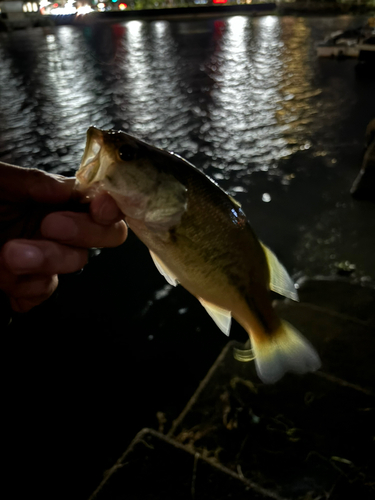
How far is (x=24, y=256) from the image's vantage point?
5.94ft

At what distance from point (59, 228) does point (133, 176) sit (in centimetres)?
44

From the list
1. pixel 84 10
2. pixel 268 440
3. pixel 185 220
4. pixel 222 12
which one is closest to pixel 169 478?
pixel 268 440

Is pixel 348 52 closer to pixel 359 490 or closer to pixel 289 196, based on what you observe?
pixel 289 196

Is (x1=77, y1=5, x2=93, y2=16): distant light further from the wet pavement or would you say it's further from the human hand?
the human hand

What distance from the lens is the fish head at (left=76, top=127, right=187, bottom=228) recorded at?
5.76 ft

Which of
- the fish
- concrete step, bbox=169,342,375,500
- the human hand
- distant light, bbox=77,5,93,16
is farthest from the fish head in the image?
distant light, bbox=77,5,93,16

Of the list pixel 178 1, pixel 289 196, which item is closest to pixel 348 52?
pixel 289 196

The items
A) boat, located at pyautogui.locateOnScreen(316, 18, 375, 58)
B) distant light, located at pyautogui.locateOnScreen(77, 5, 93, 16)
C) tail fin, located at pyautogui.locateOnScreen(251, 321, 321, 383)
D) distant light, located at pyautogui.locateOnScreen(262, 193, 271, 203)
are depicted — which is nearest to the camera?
tail fin, located at pyautogui.locateOnScreen(251, 321, 321, 383)

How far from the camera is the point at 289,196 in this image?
820 cm

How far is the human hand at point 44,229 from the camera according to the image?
1851 mm

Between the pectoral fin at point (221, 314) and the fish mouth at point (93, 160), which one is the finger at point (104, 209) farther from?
the pectoral fin at point (221, 314)

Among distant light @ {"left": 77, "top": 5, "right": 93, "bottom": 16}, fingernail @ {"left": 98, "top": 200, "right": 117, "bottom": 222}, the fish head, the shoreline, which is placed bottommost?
fingernail @ {"left": 98, "top": 200, "right": 117, "bottom": 222}

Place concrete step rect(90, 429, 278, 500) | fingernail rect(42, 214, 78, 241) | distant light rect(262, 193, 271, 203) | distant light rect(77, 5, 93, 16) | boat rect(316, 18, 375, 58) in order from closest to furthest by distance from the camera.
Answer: fingernail rect(42, 214, 78, 241), concrete step rect(90, 429, 278, 500), distant light rect(262, 193, 271, 203), boat rect(316, 18, 375, 58), distant light rect(77, 5, 93, 16)

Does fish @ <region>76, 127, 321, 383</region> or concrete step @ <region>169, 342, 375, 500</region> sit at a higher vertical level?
fish @ <region>76, 127, 321, 383</region>
